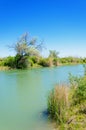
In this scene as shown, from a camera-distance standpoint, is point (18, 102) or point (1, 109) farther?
point (18, 102)

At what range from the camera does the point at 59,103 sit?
7.91 metres

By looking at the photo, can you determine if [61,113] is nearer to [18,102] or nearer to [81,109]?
[81,109]

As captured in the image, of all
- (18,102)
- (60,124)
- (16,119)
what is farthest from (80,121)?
(18,102)

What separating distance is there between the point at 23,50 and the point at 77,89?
121 ft

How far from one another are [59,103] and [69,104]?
20.3 inches

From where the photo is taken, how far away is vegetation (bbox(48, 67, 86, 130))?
7.33 m

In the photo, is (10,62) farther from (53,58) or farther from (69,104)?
(69,104)

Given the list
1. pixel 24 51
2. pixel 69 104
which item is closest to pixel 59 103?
pixel 69 104

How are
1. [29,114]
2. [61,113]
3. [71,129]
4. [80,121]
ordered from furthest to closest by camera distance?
[29,114]
[61,113]
[80,121]
[71,129]

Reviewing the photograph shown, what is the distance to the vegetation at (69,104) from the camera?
733 centimetres

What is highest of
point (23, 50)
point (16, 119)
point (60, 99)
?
point (23, 50)

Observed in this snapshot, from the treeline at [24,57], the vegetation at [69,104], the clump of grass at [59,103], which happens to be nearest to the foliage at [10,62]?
the treeline at [24,57]

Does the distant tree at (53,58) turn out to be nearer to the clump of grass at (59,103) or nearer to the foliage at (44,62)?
the foliage at (44,62)

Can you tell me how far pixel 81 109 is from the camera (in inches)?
322
